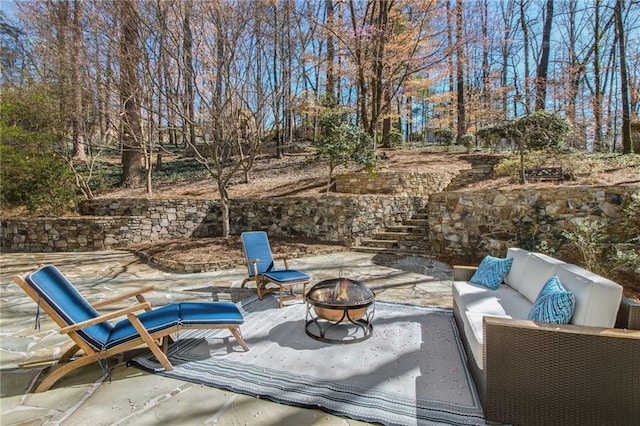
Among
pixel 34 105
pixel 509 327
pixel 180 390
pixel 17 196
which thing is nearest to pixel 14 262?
pixel 17 196

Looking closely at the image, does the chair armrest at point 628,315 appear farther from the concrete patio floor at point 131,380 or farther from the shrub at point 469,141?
the shrub at point 469,141

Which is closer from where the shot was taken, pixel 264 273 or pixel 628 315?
pixel 628 315

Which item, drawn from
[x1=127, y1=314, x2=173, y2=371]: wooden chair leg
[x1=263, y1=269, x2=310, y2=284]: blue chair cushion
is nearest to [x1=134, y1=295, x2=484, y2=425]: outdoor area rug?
[x1=127, y1=314, x2=173, y2=371]: wooden chair leg

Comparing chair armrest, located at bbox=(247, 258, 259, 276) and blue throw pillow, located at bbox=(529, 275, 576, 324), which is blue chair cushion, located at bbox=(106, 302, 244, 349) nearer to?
chair armrest, located at bbox=(247, 258, 259, 276)

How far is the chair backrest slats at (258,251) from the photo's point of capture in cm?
514

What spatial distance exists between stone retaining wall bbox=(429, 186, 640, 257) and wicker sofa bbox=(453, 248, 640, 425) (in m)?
4.55

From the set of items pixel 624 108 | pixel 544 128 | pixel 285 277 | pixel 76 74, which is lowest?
pixel 285 277

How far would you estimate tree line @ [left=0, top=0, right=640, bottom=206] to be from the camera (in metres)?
7.22

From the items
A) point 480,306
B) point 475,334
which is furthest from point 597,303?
point 480,306

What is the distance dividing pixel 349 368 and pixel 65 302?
7.82 feet

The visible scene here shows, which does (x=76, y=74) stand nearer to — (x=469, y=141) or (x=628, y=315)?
(x=628, y=315)

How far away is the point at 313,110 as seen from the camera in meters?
13.1

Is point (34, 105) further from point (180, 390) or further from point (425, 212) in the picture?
point (425, 212)

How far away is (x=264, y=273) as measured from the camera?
15.9 ft
